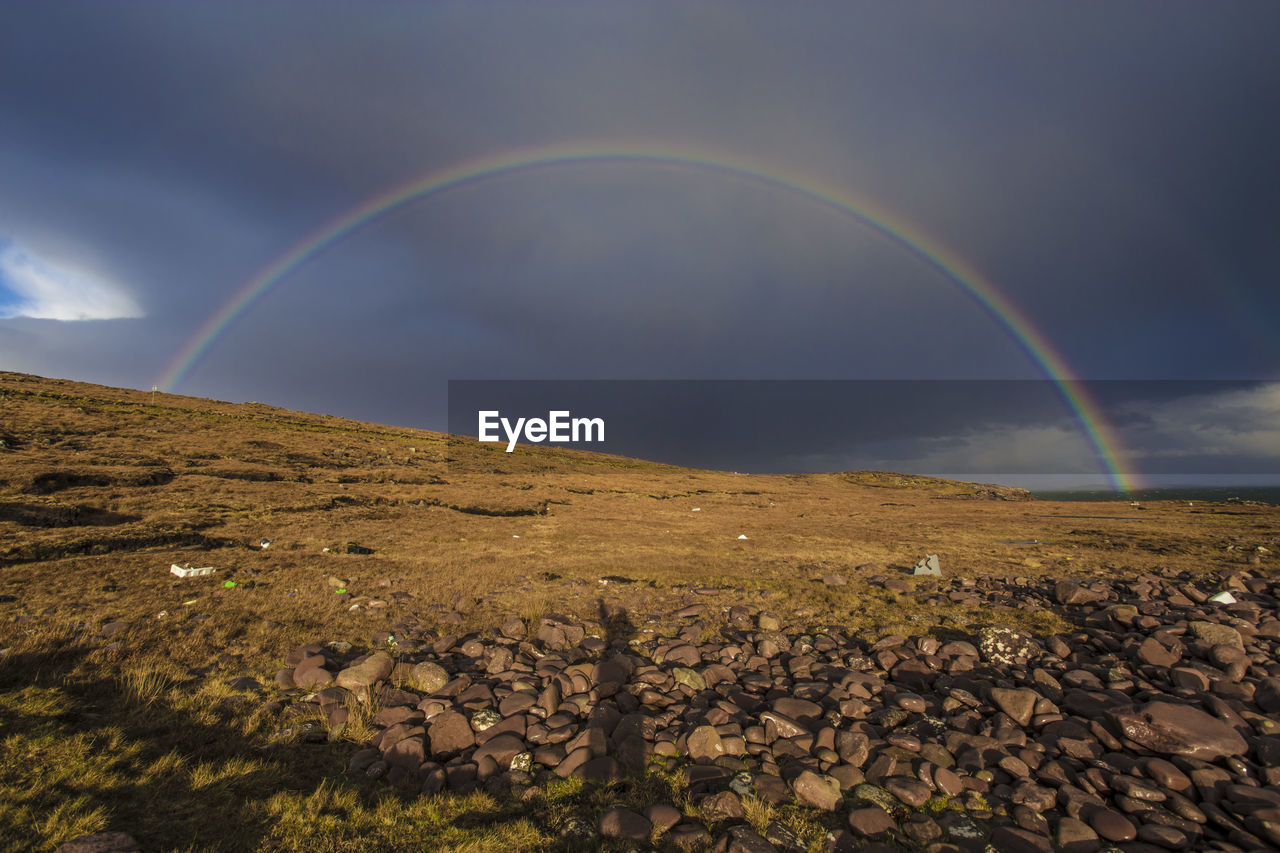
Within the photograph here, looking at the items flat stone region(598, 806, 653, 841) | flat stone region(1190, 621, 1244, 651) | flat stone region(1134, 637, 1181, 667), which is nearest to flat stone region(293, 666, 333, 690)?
flat stone region(598, 806, 653, 841)

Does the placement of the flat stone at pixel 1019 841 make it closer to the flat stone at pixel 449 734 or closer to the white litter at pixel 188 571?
the flat stone at pixel 449 734

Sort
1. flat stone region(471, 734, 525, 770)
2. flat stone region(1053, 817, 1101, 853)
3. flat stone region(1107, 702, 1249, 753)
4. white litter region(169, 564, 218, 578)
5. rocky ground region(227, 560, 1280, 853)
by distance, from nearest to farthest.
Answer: flat stone region(1053, 817, 1101, 853), rocky ground region(227, 560, 1280, 853), flat stone region(1107, 702, 1249, 753), flat stone region(471, 734, 525, 770), white litter region(169, 564, 218, 578)

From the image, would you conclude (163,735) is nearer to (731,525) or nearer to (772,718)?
(772,718)

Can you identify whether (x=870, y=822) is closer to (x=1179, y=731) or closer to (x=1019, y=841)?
(x=1019, y=841)

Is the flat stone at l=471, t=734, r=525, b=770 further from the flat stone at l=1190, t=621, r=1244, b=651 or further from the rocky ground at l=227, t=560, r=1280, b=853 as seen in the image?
the flat stone at l=1190, t=621, r=1244, b=651

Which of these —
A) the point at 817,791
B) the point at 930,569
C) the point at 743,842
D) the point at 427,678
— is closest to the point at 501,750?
the point at 427,678

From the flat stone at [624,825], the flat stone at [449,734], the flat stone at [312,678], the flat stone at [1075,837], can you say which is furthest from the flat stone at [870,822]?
the flat stone at [312,678]
